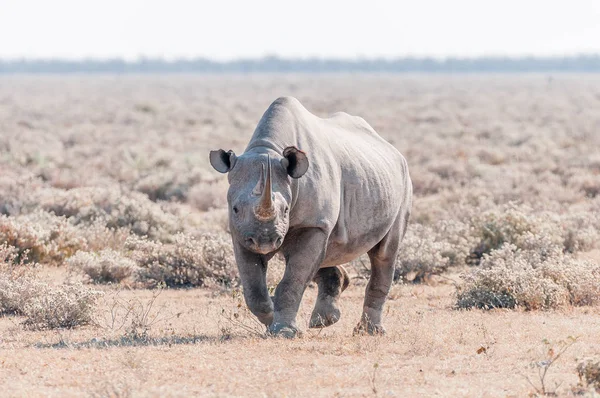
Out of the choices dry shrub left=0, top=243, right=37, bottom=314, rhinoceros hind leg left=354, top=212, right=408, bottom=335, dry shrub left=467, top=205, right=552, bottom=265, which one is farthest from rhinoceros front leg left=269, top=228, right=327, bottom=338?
dry shrub left=467, top=205, right=552, bottom=265

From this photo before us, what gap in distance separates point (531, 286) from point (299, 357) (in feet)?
12.8

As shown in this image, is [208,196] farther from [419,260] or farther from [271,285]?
[271,285]

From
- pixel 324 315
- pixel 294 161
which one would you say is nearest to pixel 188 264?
pixel 324 315

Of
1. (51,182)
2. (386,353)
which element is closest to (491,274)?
(386,353)

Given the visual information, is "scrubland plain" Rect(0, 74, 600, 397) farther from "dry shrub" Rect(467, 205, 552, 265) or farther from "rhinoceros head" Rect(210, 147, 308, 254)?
"rhinoceros head" Rect(210, 147, 308, 254)

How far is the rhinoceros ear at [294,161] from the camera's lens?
8.36 m

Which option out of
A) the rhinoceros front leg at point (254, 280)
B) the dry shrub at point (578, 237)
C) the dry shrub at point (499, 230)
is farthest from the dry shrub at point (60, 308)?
the dry shrub at point (578, 237)

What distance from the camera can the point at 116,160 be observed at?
26516 millimetres

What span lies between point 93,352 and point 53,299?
1774 millimetres

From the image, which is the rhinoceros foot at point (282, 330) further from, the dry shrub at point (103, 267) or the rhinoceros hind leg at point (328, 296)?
the dry shrub at point (103, 267)

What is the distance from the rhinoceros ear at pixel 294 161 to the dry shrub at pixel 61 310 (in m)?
2.74

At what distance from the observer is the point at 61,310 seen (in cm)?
988

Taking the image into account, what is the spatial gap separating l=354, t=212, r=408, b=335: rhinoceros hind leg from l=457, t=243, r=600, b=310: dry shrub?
137 cm

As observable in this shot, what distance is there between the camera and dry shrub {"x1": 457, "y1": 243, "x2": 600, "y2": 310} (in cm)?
1111
